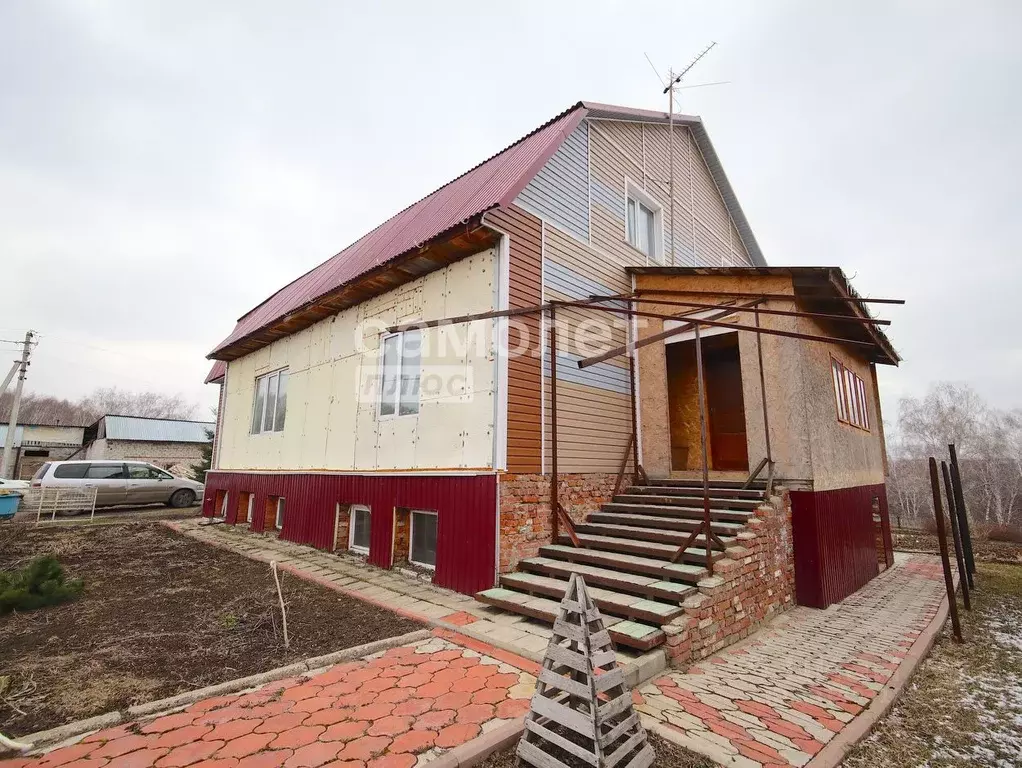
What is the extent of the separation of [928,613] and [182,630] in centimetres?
975

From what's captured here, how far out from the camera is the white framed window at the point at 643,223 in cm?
1030

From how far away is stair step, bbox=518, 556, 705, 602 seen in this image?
5.12m

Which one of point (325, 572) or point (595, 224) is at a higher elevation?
point (595, 224)

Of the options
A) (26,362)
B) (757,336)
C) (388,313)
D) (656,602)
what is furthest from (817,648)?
(26,362)

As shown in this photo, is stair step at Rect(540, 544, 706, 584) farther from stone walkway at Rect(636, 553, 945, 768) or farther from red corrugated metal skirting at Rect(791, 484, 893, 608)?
red corrugated metal skirting at Rect(791, 484, 893, 608)

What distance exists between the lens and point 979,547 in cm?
1552

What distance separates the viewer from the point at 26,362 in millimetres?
26344

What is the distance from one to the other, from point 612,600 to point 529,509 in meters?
1.82

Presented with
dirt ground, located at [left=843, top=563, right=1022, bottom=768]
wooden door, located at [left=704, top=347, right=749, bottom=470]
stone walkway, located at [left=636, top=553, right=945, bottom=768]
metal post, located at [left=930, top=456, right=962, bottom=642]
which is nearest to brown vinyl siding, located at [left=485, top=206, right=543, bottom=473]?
stone walkway, located at [left=636, top=553, right=945, bottom=768]

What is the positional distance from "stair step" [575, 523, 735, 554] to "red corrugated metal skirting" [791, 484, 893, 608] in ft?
6.06

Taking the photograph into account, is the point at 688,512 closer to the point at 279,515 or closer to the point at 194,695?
the point at 194,695

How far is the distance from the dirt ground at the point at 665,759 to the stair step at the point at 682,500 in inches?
166

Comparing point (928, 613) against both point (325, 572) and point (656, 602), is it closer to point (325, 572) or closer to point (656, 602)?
point (656, 602)

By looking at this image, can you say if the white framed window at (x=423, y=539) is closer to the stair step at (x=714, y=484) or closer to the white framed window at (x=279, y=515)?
the stair step at (x=714, y=484)
